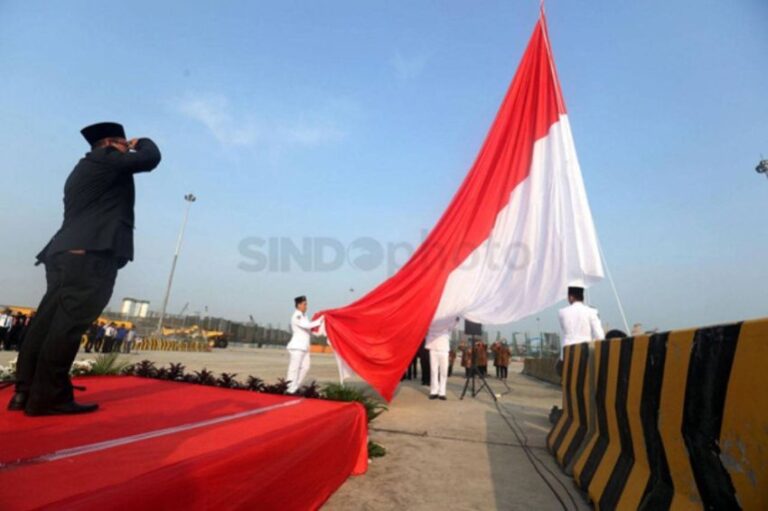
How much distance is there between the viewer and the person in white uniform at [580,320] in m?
4.51

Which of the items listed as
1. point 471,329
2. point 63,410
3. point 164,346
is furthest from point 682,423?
point 164,346

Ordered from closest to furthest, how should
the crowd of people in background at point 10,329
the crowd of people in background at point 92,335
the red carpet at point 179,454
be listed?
the red carpet at point 179,454 < the crowd of people in background at point 10,329 < the crowd of people in background at point 92,335

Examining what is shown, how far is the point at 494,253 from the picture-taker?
194 inches

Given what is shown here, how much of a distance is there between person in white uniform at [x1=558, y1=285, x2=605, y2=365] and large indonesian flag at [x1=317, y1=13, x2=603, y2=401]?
9.1 inches

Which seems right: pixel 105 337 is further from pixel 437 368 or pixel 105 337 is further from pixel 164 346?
pixel 437 368

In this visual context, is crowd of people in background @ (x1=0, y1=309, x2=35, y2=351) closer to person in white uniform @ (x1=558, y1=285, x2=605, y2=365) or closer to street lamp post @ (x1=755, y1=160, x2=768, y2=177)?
person in white uniform @ (x1=558, y1=285, x2=605, y2=365)

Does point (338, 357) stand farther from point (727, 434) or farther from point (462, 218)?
point (727, 434)

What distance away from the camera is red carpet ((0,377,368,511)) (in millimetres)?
1026

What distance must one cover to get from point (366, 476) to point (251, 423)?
1184 mm

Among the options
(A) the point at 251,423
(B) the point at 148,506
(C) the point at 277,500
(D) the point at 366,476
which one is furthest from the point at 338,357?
(B) the point at 148,506

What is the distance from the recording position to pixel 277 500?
64.6 inches

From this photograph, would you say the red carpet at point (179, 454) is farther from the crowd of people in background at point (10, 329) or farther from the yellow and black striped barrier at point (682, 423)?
the crowd of people in background at point (10, 329)

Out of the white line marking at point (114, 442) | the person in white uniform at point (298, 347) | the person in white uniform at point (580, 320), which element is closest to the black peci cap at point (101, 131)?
the white line marking at point (114, 442)

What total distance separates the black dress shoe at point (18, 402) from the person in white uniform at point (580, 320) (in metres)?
4.73
